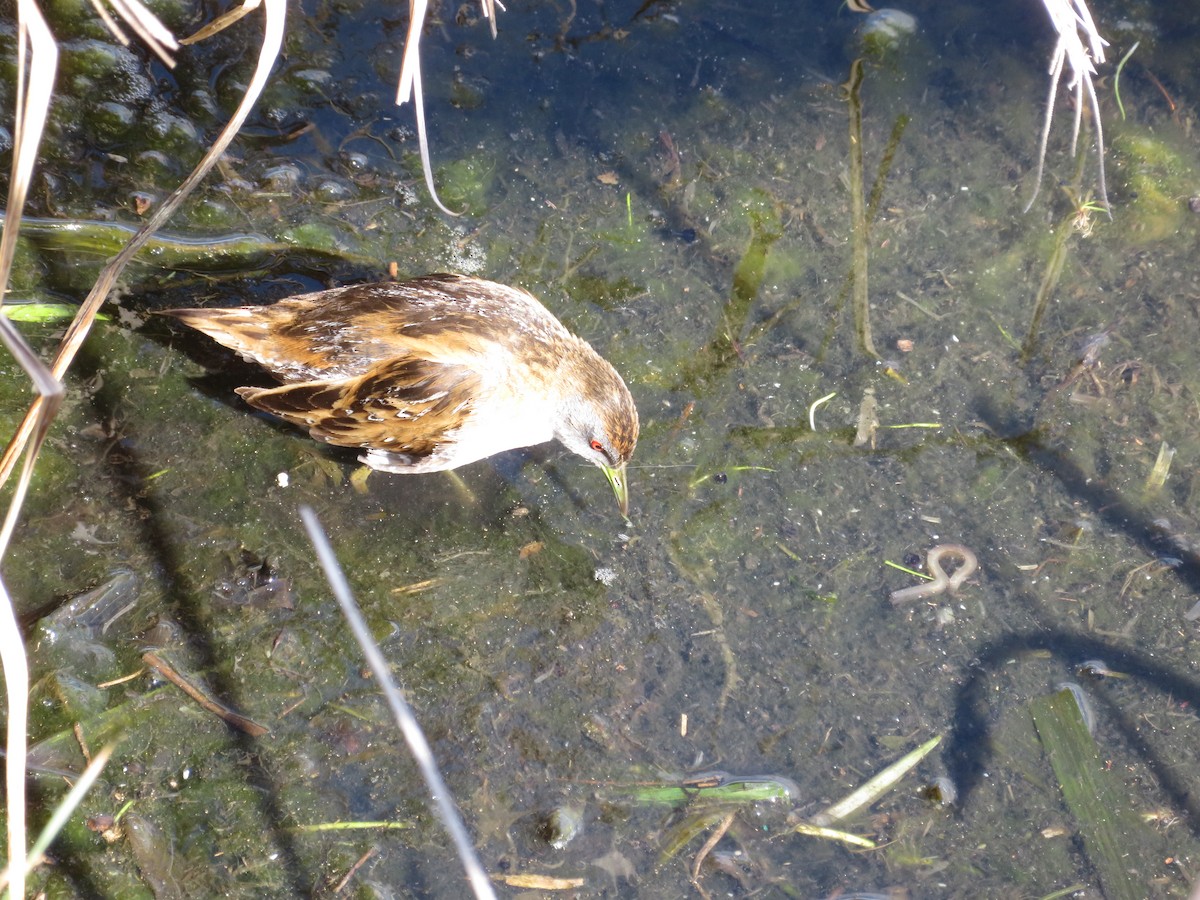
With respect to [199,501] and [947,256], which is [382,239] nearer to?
[199,501]

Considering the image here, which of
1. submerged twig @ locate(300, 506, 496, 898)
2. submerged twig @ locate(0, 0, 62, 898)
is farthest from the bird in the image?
submerged twig @ locate(0, 0, 62, 898)

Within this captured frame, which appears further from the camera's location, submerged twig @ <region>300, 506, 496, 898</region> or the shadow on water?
the shadow on water

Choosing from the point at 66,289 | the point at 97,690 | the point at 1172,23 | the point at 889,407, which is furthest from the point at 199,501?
the point at 1172,23

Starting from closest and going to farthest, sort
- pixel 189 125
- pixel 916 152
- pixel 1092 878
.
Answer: pixel 1092 878, pixel 189 125, pixel 916 152

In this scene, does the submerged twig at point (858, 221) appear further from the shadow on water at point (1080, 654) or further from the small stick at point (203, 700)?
the small stick at point (203, 700)

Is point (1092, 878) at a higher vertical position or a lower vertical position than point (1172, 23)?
lower

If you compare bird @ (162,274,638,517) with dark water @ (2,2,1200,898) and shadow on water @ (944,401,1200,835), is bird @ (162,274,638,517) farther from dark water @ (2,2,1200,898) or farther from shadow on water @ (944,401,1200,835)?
shadow on water @ (944,401,1200,835)

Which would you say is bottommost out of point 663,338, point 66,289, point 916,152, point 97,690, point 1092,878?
point 97,690

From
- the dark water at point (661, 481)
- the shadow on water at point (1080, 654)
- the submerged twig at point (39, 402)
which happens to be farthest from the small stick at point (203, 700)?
the shadow on water at point (1080, 654)
